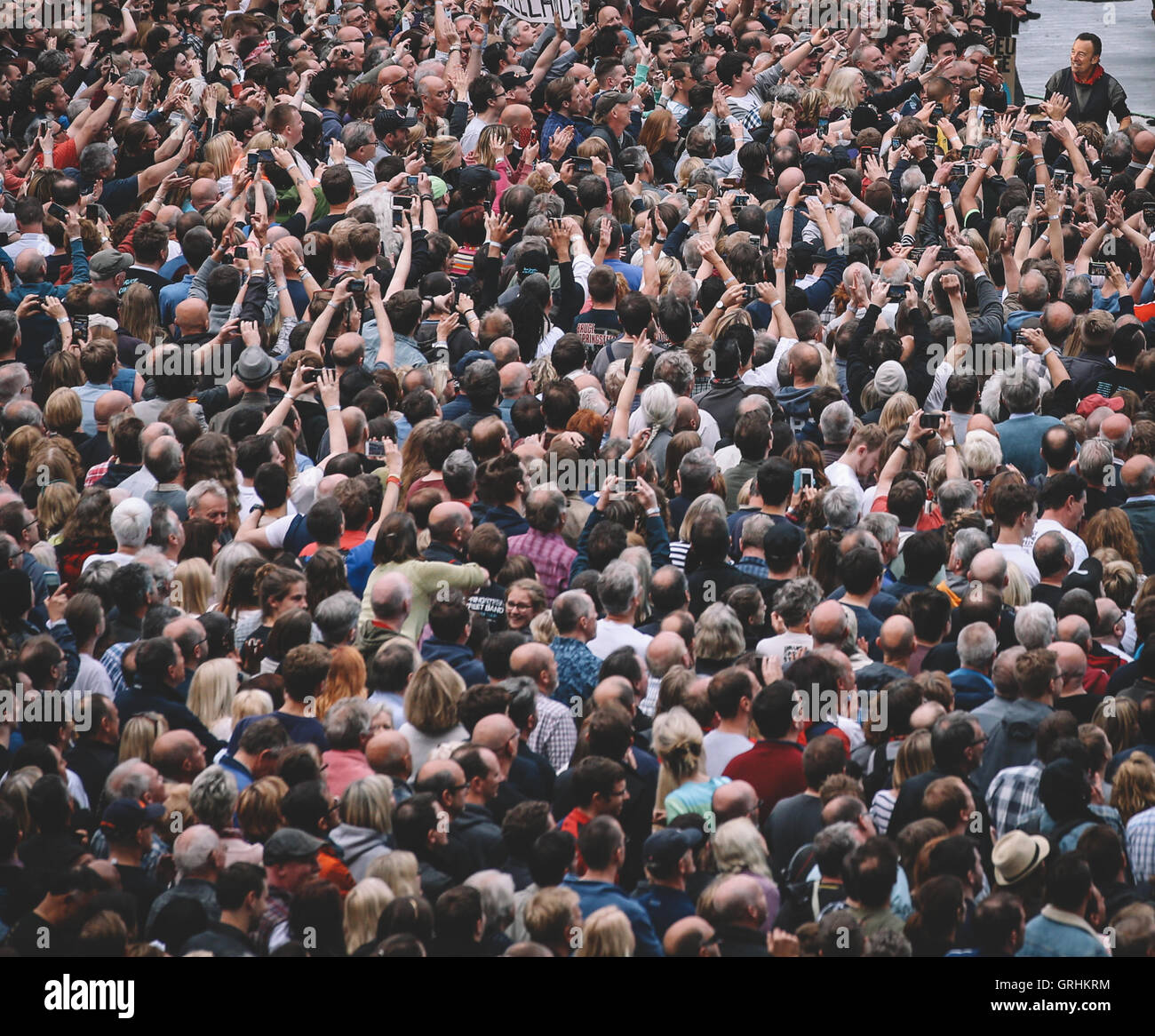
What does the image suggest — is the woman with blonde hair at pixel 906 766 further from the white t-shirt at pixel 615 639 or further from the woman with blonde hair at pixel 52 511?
the woman with blonde hair at pixel 52 511

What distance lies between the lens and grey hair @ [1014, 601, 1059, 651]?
7828 millimetres

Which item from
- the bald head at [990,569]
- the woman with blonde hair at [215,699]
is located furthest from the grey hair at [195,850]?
the bald head at [990,569]

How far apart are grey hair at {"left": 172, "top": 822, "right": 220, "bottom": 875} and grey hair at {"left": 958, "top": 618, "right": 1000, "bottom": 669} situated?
3.35m

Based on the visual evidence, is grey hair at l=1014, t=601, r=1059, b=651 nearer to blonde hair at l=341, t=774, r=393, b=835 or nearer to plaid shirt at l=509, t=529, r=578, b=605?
plaid shirt at l=509, t=529, r=578, b=605

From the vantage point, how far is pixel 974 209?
45.0ft

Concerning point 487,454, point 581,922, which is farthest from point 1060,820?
point 487,454

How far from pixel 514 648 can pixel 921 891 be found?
2270 mm

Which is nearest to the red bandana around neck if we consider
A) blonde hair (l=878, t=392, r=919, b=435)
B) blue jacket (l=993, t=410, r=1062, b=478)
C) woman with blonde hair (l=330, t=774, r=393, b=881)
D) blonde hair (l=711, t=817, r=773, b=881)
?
blue jacket (l=993, t=410, r=1062, b=478)

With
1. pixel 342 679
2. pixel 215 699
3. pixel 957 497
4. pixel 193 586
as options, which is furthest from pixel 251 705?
pixel 957 497

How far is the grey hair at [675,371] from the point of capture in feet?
33.9

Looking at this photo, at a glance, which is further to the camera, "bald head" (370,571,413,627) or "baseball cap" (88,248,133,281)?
"baseball cap" (88,248,133,281)

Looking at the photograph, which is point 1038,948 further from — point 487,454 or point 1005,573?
point 487,454

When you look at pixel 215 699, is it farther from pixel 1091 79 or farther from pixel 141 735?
pixel 1091 79

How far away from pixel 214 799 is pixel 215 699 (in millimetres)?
1036
